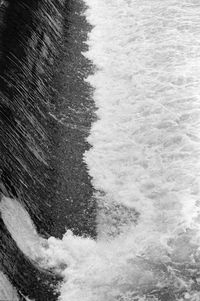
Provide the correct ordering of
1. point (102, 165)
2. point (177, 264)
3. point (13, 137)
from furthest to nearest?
point (102, 165) < point (13, 137) < point (177, 264)

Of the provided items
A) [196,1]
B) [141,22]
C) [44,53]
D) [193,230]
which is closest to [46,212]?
[193,230]

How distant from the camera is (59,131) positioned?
28.9ft

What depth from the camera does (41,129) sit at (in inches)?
334

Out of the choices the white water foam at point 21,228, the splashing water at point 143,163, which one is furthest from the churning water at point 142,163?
the white water foam at point 21,228

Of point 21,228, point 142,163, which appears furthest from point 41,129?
point 21,228

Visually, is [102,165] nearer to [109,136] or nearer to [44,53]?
[109,136]

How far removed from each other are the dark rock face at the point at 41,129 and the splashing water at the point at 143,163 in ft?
0.83

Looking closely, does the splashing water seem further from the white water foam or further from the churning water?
the white water foam

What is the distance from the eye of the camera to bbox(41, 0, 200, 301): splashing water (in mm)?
6625

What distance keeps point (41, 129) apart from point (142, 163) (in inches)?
65.4

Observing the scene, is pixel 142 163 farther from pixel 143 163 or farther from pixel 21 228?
pixel 21 228

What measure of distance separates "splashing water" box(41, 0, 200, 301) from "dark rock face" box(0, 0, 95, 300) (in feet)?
0.83

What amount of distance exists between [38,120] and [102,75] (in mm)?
2535

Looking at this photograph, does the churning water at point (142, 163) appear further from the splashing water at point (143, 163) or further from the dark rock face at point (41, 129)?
the dark rock face at point (41, 129)
